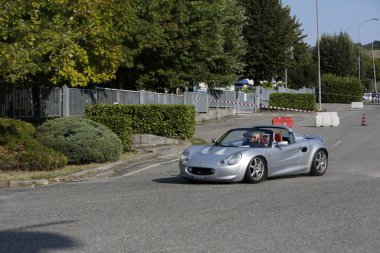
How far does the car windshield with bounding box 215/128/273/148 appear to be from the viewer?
1400cm

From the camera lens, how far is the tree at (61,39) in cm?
1634

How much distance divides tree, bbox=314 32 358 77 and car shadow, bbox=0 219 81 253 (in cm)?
8455

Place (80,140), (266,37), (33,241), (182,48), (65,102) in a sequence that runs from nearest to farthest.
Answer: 1. (33,241)
2. (80,140)
3. (65,102)
4. (182,48)
5. (266,37)

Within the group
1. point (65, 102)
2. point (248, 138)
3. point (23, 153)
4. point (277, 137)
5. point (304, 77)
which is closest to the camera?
point (248, 138)

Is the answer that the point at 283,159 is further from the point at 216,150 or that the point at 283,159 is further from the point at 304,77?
the point at 304,77

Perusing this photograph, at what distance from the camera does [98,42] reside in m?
21.3

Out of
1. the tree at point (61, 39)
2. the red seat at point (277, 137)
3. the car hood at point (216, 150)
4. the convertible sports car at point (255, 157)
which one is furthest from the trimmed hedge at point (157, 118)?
the car hood at point (216, 150)

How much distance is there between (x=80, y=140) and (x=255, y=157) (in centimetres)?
592

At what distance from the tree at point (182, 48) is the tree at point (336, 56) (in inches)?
2064

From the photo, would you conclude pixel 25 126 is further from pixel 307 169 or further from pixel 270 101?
pixel 270 101

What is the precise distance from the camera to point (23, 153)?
16.1 meters

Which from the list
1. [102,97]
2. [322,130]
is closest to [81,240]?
[102,97]

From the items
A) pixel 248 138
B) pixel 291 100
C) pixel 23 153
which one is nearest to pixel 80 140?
pixel 23 153

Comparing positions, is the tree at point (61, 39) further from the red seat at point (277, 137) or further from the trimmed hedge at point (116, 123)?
the red seat at point (277, 137)
